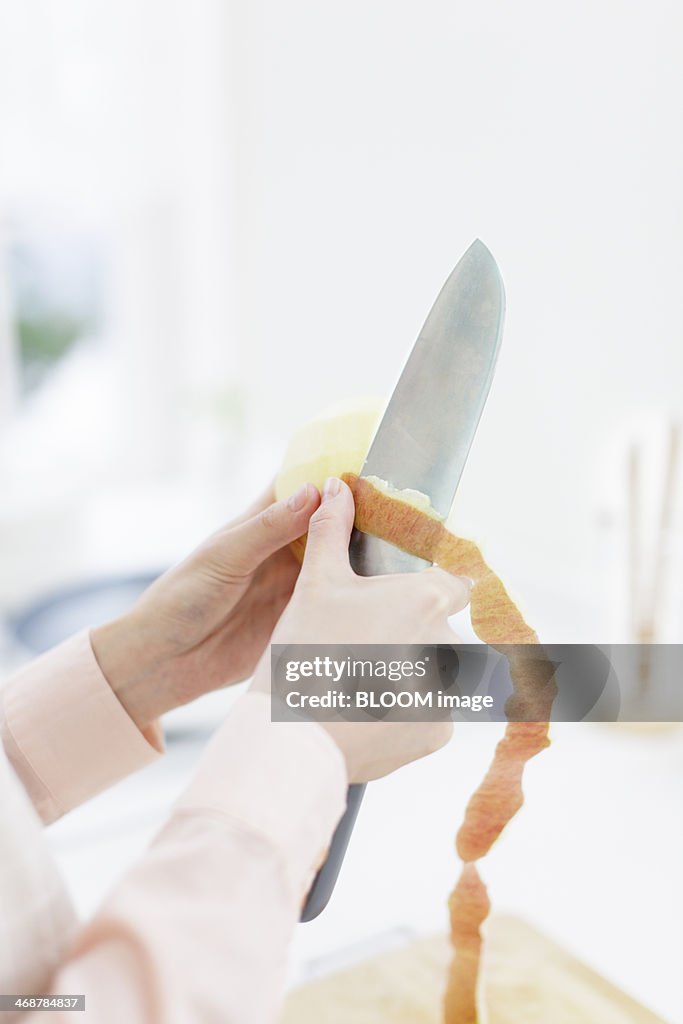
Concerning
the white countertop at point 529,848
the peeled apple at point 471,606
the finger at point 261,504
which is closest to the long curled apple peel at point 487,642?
the peeled apple at point 471,606

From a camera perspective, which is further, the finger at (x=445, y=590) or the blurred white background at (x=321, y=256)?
the blurred white background at (x=321, y=256)

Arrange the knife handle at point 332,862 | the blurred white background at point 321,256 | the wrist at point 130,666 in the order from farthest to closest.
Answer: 1. the blurred white background at point 321,256
2. the wrist at point 130,666
3. the knife handle at point 332,862

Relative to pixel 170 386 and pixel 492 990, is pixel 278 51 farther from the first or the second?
pixel 492 990

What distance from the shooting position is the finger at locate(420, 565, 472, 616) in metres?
0.37

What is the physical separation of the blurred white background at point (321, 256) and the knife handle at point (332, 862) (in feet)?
0.46

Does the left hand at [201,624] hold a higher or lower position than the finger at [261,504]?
lower

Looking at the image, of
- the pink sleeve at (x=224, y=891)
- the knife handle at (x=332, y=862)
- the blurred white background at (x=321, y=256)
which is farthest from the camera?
the blurred white background at (x=321, y=256)

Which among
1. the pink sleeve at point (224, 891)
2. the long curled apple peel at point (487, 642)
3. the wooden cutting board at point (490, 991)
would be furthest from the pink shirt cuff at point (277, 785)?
the wooden cutting board at point (490, 991)

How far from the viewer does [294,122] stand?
5.59 ft

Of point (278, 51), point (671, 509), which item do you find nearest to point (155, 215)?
point (278, 51)

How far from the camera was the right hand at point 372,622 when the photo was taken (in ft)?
1.17

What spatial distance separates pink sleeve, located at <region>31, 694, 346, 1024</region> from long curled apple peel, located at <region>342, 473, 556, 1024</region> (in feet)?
0.37

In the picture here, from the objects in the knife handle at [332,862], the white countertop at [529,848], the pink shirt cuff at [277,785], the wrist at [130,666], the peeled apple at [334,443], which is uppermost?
the peeled apple at [334,443]

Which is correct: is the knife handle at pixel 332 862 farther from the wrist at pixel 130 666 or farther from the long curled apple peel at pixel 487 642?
the wrist at pixel 130 666
